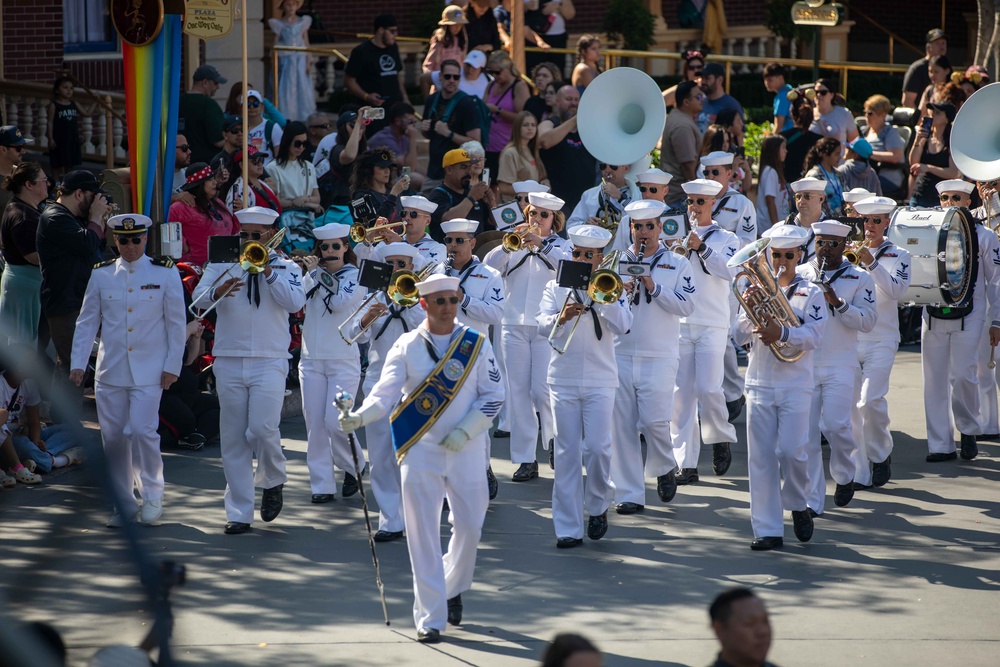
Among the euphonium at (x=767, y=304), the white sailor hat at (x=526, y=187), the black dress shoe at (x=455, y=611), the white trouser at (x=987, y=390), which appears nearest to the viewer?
the black dress shoe at (x=455, y=611)

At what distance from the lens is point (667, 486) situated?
32.5ft

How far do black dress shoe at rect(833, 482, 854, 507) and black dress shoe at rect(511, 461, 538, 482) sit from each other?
2252 millimetres

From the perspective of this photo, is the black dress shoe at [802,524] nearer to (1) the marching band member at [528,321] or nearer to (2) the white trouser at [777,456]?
(2) the white trouser at [777,456]

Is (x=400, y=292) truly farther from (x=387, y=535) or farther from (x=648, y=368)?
(x=648, y=368)

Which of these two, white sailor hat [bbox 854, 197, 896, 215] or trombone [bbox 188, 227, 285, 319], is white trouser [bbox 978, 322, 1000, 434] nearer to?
white sailor hat [bbox 854, 197, 896, 215]

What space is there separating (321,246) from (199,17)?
2790 mm

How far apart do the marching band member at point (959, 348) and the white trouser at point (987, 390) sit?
0.09 meters

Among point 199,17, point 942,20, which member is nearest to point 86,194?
point 199,17

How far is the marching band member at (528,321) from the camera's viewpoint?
423 inches

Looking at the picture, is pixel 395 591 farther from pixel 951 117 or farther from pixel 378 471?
pixel 951 117

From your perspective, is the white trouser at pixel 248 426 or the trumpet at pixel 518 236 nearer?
the white trouser at pixel 248 426

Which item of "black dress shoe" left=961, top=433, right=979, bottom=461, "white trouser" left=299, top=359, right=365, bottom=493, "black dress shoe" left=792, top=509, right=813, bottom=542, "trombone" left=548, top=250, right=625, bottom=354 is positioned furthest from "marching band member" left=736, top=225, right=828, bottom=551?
"black dress shoe" left=961, top=433, right=979, bottom=461

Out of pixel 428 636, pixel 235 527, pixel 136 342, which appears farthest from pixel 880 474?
pixel 136 342

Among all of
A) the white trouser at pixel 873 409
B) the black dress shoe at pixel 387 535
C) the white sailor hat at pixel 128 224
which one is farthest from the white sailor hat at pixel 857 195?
the white sailor hat at pixel 128 224
